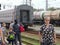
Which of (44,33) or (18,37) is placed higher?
(44,33)

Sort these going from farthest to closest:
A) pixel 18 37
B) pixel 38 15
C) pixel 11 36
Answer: pixel 38 15
pixel 18 37
pixel 11 36

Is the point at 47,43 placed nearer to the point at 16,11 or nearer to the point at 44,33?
the point at 44,33

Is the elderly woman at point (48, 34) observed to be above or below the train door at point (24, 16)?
above

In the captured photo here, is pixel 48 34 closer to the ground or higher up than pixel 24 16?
higher up

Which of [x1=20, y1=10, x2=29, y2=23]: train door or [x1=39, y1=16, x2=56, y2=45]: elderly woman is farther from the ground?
[x1=39, y1=16, x2=56, y2=45]: elderly woman

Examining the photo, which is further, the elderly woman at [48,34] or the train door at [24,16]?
the train door at [24,16]

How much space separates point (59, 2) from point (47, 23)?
49256 millimetres

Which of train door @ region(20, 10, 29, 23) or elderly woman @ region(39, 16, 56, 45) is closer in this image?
elderly woman @ region(39, 16, 56, 45)

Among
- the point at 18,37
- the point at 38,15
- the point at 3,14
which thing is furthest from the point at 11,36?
the point at 38,15

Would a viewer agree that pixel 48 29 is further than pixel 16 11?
No

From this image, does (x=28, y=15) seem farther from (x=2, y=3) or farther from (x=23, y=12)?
(x=2, y=3)

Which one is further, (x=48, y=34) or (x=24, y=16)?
(x=24, y=16)

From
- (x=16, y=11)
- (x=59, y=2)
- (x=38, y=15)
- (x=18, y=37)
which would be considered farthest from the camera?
(x=59, y=2)

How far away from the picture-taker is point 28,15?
32.4 metres
